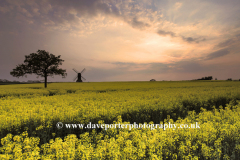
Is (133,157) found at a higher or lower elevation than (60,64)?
lower

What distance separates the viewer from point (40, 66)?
33.3m

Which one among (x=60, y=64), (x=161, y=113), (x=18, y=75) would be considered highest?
(x=60, y=64)

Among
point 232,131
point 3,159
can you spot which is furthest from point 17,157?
point 232,131

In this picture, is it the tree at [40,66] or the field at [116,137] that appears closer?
the field at [116,137]

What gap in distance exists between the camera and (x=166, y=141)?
169 inches

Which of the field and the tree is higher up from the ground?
the tree

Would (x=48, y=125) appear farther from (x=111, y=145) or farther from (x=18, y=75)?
(x=18, y=75)

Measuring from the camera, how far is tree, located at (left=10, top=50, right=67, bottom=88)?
3250 cm

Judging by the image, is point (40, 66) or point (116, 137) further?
point (40, 66)

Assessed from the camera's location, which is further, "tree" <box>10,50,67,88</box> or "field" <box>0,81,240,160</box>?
"tree" <box>10,50,67,88</box>

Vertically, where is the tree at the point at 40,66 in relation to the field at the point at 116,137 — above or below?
above

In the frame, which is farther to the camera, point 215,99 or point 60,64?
point 60,64

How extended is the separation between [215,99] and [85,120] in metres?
13.4

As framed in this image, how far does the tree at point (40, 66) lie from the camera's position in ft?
107
